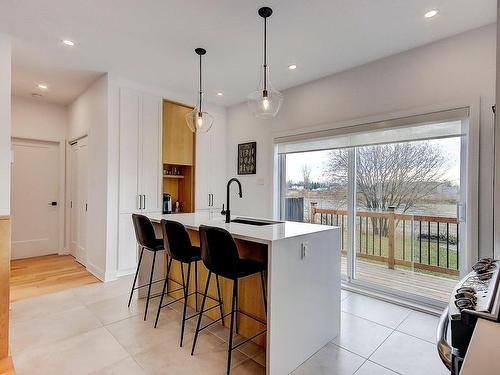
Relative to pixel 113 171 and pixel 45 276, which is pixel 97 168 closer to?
pixel 113 171

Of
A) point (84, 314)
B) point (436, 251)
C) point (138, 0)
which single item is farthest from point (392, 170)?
point (84, 314)

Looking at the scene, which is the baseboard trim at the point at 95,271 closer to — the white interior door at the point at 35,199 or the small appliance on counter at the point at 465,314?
the white interior door at the point at 35,199

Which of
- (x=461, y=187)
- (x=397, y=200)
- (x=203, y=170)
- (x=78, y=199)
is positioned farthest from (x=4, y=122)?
(x=461, y=187)

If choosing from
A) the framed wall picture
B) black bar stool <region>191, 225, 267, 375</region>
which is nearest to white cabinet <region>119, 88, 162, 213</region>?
the framed wall picture

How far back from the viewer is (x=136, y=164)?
4.15 metres

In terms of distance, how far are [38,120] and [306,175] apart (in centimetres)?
493

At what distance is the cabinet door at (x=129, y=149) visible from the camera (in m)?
3.99

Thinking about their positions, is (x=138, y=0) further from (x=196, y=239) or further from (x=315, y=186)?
(x=315, y=186)

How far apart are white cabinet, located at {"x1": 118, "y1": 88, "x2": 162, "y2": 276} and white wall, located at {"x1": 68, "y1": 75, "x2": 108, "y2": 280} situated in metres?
0.21

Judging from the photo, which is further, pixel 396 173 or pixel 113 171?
pixel 113 171

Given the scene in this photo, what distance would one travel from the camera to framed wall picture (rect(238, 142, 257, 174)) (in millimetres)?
4887

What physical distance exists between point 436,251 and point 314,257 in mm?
1842

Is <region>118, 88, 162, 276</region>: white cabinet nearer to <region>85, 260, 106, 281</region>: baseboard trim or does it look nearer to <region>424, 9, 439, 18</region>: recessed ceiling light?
<region>85, 260, 106, 281</region>: baseboard trim

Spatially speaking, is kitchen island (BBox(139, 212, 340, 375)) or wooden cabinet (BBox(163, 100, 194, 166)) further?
wooden cabinet (BBox(163, 100, 194, 166))
